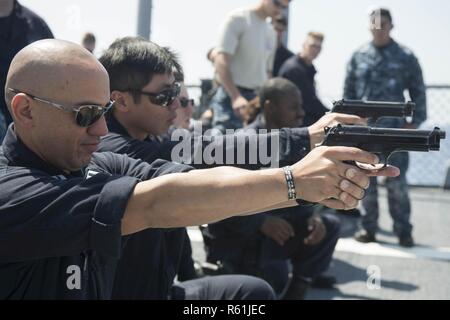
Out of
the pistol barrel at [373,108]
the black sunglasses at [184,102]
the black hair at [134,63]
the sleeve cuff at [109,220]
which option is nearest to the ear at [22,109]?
the sleeve cuff at [109,220]

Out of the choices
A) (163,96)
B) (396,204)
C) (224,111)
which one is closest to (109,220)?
(163,96)

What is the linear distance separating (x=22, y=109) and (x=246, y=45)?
3438 millimetres

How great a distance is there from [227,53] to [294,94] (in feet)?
3.04

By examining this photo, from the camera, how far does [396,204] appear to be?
5512mm

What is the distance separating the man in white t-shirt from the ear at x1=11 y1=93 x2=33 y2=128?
312 cm

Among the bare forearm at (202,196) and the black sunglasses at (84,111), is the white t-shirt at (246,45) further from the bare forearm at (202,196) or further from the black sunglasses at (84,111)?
the bare forearm at (202,196)

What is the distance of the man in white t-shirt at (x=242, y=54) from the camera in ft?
16.3

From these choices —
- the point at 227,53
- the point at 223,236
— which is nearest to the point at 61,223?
the point at 223,236

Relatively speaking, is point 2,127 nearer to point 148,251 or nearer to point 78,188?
point 148,251

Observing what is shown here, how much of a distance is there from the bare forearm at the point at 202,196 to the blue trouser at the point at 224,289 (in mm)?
1093

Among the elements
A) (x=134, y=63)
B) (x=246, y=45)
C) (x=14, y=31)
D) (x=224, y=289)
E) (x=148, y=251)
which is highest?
(x=246, y=45)

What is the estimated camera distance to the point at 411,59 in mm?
5352

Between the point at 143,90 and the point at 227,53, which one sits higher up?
the point at 227,53

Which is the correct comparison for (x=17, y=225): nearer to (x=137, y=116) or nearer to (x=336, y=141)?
(x=336, y=141)
